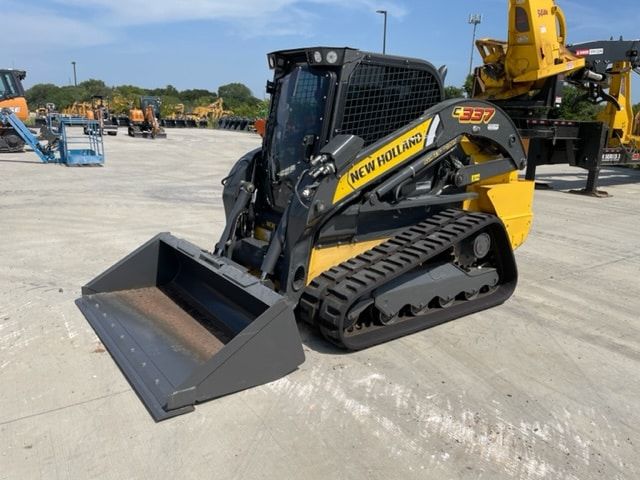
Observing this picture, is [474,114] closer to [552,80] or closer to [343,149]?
[343,149]

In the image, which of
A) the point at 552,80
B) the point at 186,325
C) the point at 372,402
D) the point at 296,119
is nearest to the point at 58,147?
the point at 552,80

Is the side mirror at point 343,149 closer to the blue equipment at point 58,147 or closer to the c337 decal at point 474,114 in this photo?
the c337 decal at point 474,114

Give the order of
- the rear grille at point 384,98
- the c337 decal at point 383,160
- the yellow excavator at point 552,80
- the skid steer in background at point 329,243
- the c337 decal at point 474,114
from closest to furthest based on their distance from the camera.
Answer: the skid steer in background at point 329,243 → the c337 decal at point 383,160 → the rear grille at point 384,98 → the c337 decal at point 474,114 → the yellow excavator at point 552,80

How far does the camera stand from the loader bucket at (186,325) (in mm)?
3104

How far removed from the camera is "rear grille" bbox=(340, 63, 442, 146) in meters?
4.12

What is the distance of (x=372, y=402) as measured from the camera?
10.6ft

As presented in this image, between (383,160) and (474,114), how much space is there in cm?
116

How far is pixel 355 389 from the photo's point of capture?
3385 mm

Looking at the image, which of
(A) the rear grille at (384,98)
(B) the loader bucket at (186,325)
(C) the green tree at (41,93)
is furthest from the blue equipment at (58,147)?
(C) the green tree at (41,93)

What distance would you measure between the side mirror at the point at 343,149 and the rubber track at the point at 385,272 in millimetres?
797

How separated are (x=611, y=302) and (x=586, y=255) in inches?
72.3

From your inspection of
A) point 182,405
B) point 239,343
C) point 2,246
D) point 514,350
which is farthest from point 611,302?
point 2,246

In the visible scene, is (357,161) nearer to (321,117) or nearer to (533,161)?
(321,117)

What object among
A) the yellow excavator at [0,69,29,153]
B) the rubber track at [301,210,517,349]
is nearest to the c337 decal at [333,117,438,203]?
the rubber track at [301,210,517,349]
